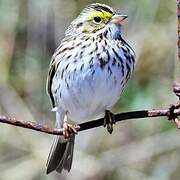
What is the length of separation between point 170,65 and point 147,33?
9.5 inches

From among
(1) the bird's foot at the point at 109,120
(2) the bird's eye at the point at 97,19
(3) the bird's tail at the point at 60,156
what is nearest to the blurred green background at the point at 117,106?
(3) the bird's tail at the point at 60,156

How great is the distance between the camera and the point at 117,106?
4449mm

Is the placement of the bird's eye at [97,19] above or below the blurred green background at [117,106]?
above

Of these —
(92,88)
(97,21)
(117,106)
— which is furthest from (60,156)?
(117,106)

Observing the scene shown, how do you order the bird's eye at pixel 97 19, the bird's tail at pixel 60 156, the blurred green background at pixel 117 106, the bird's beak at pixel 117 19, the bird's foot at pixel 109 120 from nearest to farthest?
the bird's foot at pixel 109 120 → the bird's tail at pixel 60 156 → the bird's beak at pixel 117 19 → the bird's eye at pixel 97 19 → the blurred green background at pixel 117 106

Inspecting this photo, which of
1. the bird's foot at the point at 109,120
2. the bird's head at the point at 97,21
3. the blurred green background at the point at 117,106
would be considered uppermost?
the bird's head at the point at 97,21

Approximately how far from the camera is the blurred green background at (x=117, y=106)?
4.35 metres

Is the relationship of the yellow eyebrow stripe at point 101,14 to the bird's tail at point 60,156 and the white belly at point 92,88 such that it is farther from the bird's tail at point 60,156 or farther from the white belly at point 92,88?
the bird's tail at point 60,156

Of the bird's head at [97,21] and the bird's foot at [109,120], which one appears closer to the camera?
the bird's foot at [109,120]

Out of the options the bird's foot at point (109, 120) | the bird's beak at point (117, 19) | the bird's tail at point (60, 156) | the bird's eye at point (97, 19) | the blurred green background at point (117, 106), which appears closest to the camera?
the bird's foot at point (109, 120)

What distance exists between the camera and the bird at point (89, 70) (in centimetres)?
291

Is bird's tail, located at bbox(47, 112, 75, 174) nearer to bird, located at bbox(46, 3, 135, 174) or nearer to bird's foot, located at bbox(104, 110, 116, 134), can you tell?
bird, located at bbox(46, 3, 135, 174)

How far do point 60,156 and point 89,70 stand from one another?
0.43 m

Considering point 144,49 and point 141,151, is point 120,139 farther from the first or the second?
point 144,49
